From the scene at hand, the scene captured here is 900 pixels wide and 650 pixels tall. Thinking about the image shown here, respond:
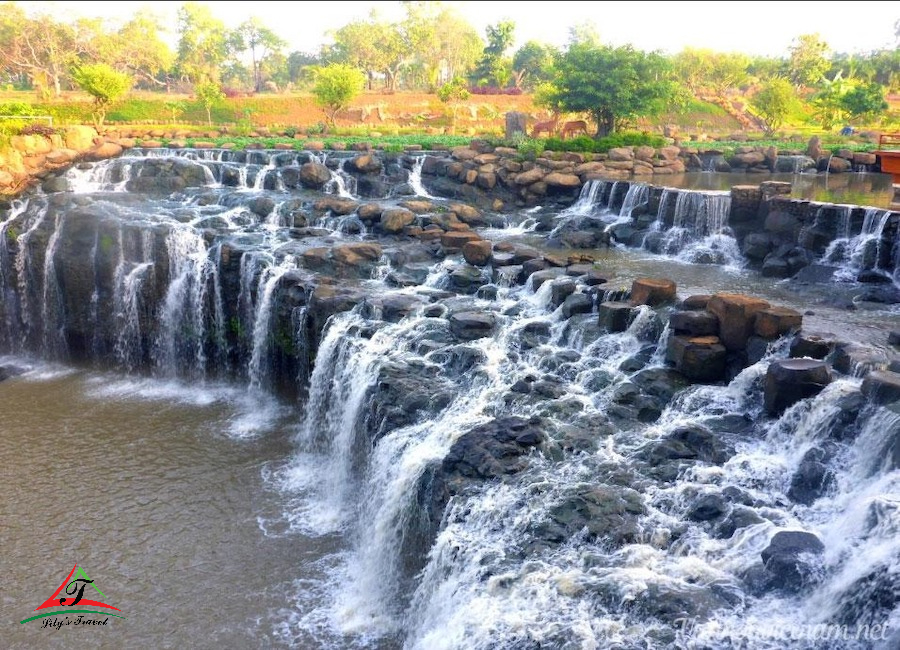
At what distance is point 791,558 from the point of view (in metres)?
6.55

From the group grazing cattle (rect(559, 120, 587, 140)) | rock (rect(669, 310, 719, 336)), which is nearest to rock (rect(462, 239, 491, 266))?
rock (rect(669, 310, 719, 336))

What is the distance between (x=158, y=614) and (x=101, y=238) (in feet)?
41.1

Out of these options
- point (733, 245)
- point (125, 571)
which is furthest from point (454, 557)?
point (733, 245)

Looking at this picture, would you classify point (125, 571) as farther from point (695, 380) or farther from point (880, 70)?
point (880, 70)

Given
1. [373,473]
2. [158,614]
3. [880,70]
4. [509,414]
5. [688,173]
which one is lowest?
[158,614]

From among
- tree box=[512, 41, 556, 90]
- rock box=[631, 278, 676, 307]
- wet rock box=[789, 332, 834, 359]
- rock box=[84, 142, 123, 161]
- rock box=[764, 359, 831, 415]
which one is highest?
tree box=[512, 41, 556, 90]

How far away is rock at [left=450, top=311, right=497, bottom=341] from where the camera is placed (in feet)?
42.4

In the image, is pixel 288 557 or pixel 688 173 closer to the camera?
pixel 288 557

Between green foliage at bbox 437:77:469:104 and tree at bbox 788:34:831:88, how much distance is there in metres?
29.8

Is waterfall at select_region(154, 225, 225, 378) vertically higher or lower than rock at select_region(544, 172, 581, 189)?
lower

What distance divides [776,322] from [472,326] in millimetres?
5357

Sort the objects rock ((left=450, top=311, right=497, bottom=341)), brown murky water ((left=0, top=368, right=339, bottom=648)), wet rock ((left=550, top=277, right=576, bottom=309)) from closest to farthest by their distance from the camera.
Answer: brown murky water ((left=0, top=368, right=339, bottom=648)), rock ((left=450, top=311, right=497, bottom=341)), wet rock ((left=550, top=277, right=576, bottom=309))

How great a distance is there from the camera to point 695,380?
10.4 m

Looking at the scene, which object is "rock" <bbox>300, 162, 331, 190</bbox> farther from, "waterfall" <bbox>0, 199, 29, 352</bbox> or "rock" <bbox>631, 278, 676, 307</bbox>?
"rock" <bbox>631, 278, 676, 307</bbox>
